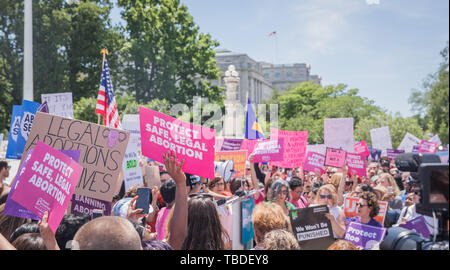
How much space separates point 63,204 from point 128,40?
30881 mm

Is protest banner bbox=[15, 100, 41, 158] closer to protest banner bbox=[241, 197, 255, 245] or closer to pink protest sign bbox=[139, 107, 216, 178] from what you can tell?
pink protest sign bbox=[139, 107, 216, 178]

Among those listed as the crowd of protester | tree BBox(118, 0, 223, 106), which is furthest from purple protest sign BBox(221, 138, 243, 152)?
tree BBox(118, 0, 223, 106)

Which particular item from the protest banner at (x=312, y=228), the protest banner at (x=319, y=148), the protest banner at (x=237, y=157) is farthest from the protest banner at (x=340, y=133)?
the protest banner at (x=312, y=228)

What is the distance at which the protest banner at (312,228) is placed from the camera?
456cm

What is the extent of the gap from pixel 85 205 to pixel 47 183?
46.2 inches

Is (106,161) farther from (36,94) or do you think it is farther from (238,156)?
(36,94)

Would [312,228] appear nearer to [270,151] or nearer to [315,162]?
[270,151]

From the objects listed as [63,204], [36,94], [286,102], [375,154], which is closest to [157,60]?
[36,94]

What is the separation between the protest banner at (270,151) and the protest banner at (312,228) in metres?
4.09

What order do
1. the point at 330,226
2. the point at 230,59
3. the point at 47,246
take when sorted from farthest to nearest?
1. the point at 230,59
2. the point at 330,226
3. the point at 47,246

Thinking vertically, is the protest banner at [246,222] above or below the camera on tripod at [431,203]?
below

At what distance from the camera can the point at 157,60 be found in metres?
31.4

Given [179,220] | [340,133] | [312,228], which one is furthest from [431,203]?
[340,133]

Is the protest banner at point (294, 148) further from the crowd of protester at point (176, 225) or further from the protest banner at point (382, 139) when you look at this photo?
the protest banner at point (382, 139)
